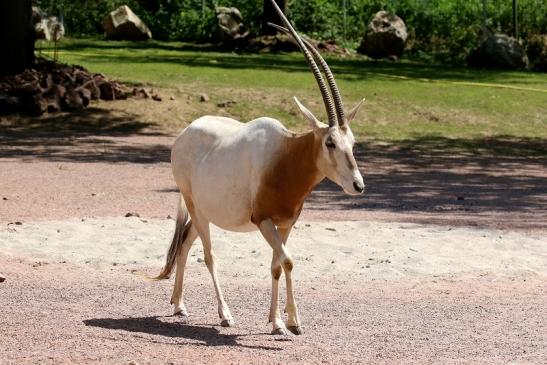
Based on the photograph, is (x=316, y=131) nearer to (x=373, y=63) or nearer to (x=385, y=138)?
(x=385, y=138)

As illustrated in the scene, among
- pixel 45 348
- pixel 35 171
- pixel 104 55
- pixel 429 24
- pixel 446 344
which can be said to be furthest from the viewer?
pixel 429 24

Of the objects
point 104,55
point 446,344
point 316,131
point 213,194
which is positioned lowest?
point 104,55

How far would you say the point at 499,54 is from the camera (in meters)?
34.6

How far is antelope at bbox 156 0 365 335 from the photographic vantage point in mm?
8172

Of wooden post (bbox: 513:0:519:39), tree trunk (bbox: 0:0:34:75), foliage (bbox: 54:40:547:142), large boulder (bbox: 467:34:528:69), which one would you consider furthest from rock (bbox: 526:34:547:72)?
tree trunk (bbox: 0:0:34:75)

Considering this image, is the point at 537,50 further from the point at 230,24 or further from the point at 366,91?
the point at 366,91

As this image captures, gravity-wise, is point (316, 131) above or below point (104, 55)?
above

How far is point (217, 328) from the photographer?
8594 mm

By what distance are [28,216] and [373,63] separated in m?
21.3

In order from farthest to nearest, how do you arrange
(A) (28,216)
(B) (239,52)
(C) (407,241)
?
(B) (239,52) → (A) (28,216) → (C) (407,241)

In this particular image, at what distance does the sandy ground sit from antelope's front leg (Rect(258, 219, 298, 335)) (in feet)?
0.41

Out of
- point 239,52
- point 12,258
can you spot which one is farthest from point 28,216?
point 239,52

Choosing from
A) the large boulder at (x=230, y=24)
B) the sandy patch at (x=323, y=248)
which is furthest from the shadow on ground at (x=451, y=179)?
the large boulder at (x=230, y=24)

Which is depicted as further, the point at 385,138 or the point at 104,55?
the point at 104,55
